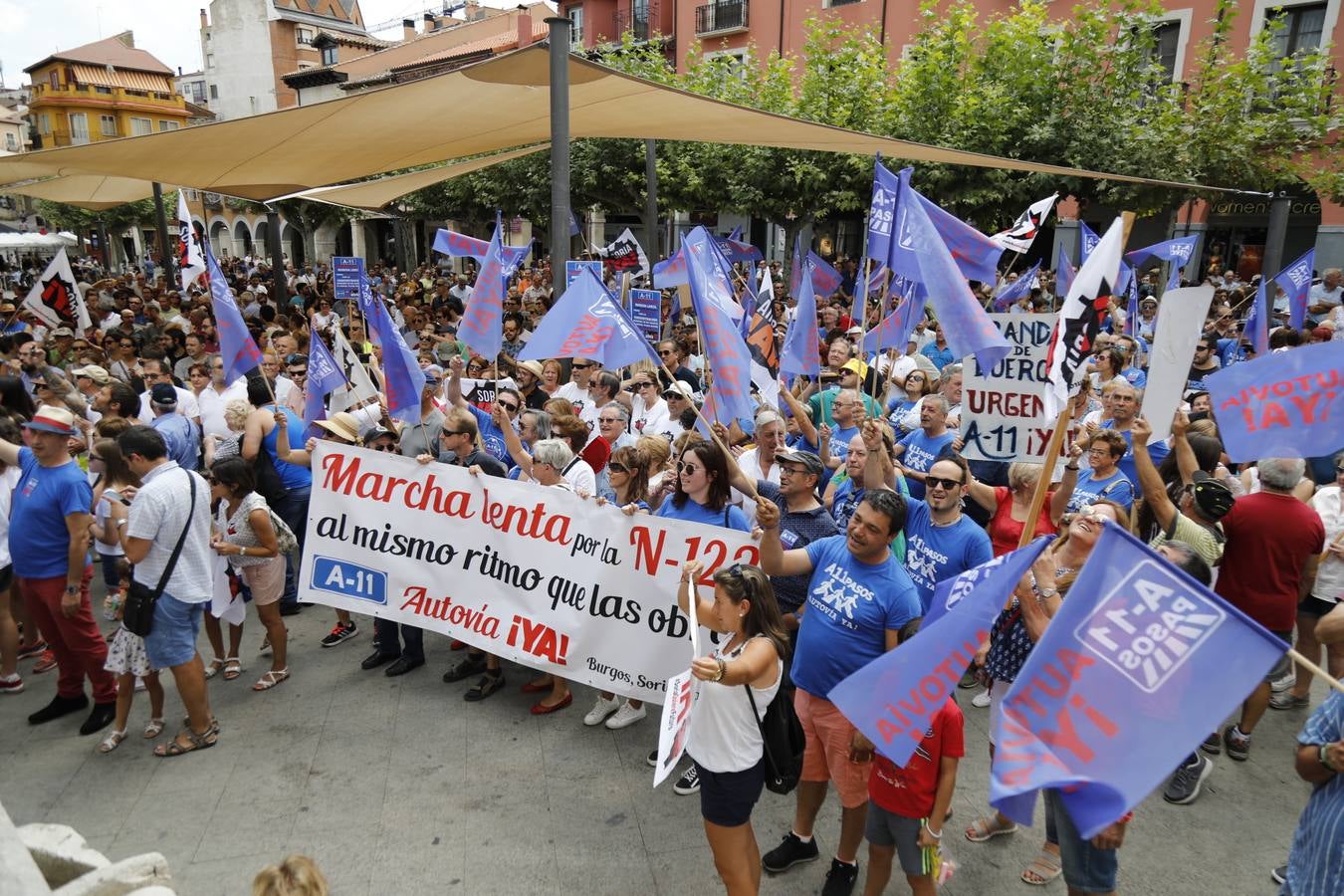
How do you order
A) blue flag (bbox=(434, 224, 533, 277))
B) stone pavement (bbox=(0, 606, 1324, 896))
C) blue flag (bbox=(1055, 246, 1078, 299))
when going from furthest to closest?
blue flag (bbox=(434, 224, 533, 277)) < blue flag (bbox=(1055, 246, 1078, 299)) < stone pavement (bbox=(0, 606, 1324, 896))

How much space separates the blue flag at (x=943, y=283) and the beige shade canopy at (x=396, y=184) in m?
7.13

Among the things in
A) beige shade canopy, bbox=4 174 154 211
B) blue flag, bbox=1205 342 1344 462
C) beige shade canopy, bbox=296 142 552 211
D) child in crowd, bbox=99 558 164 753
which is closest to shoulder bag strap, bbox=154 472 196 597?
child in crowd, bbox=99 558 164 753

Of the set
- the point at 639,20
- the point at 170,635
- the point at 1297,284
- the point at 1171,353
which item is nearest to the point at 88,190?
the point at 170,635

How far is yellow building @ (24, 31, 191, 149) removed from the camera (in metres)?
71.8

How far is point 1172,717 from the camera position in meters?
2.06

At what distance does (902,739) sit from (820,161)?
1782 centimetres

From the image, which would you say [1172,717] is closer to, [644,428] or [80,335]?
[644,428]

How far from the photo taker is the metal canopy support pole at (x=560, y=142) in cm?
630

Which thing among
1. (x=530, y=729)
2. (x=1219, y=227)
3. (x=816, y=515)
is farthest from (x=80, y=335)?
(x=1219, y=227)

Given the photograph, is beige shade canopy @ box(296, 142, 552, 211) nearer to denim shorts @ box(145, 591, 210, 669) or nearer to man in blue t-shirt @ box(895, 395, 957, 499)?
man in blue t-shirt @ box(895, 395, 957, 499)

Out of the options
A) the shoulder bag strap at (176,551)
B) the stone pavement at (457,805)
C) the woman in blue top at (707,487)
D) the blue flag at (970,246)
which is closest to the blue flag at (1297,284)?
A: the blue flag at (970,246)

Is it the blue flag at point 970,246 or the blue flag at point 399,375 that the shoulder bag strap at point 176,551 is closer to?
the blue flag at point 399,375

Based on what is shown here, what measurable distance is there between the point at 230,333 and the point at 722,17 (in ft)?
104

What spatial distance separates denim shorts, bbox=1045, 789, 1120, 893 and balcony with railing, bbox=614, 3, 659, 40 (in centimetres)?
3832
